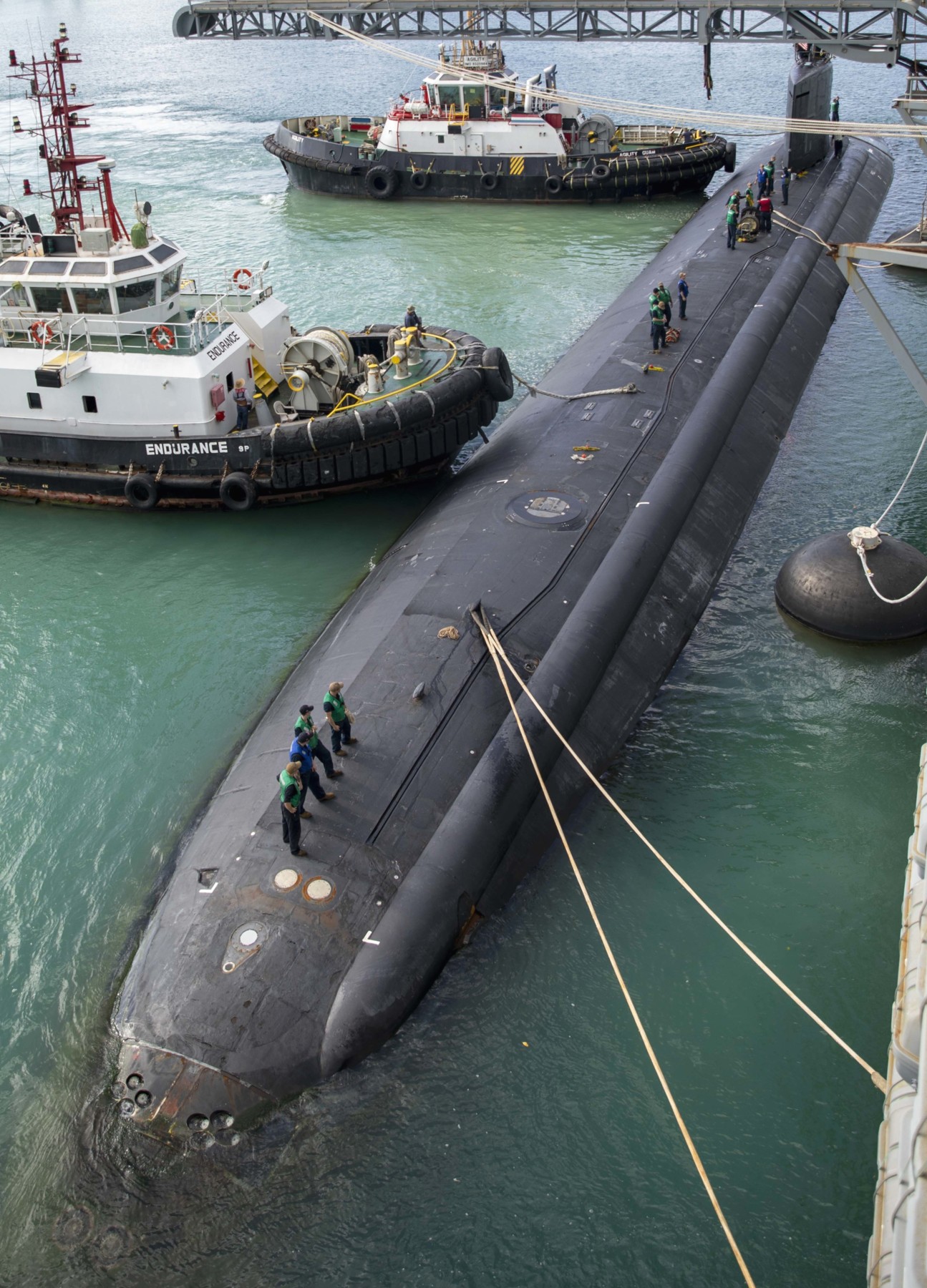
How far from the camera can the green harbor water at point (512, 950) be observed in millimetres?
9031

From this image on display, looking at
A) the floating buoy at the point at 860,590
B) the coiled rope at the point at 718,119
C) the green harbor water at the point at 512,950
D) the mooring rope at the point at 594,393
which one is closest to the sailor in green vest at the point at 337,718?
the green harbor water at the point at 512,950

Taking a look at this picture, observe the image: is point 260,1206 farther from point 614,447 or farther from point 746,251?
point 746,251

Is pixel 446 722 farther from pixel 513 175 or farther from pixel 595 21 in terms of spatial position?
pixel 595 21

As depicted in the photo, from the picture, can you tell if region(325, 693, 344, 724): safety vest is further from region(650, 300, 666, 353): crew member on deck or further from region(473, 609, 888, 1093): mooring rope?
region(650, 300, 666, 353): crew member on deck

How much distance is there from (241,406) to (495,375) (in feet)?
14.5

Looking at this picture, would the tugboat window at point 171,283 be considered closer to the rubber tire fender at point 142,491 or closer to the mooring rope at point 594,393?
the rubber tire fender at point 142,491

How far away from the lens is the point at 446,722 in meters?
12.7

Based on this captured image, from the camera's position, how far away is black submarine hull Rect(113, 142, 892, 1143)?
9.98 m

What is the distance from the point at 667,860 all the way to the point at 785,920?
1.40m

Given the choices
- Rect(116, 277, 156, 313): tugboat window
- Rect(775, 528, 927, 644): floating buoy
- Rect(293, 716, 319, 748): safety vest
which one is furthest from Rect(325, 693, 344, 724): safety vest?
Rect(116, 277, 156, 313): tugboat window

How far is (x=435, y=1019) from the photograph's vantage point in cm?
1061

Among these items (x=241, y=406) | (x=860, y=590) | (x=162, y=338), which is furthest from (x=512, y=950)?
(x=162, y=338)

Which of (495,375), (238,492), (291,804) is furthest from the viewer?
(495,375)

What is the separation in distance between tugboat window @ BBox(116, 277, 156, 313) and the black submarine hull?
6511 millimetres
